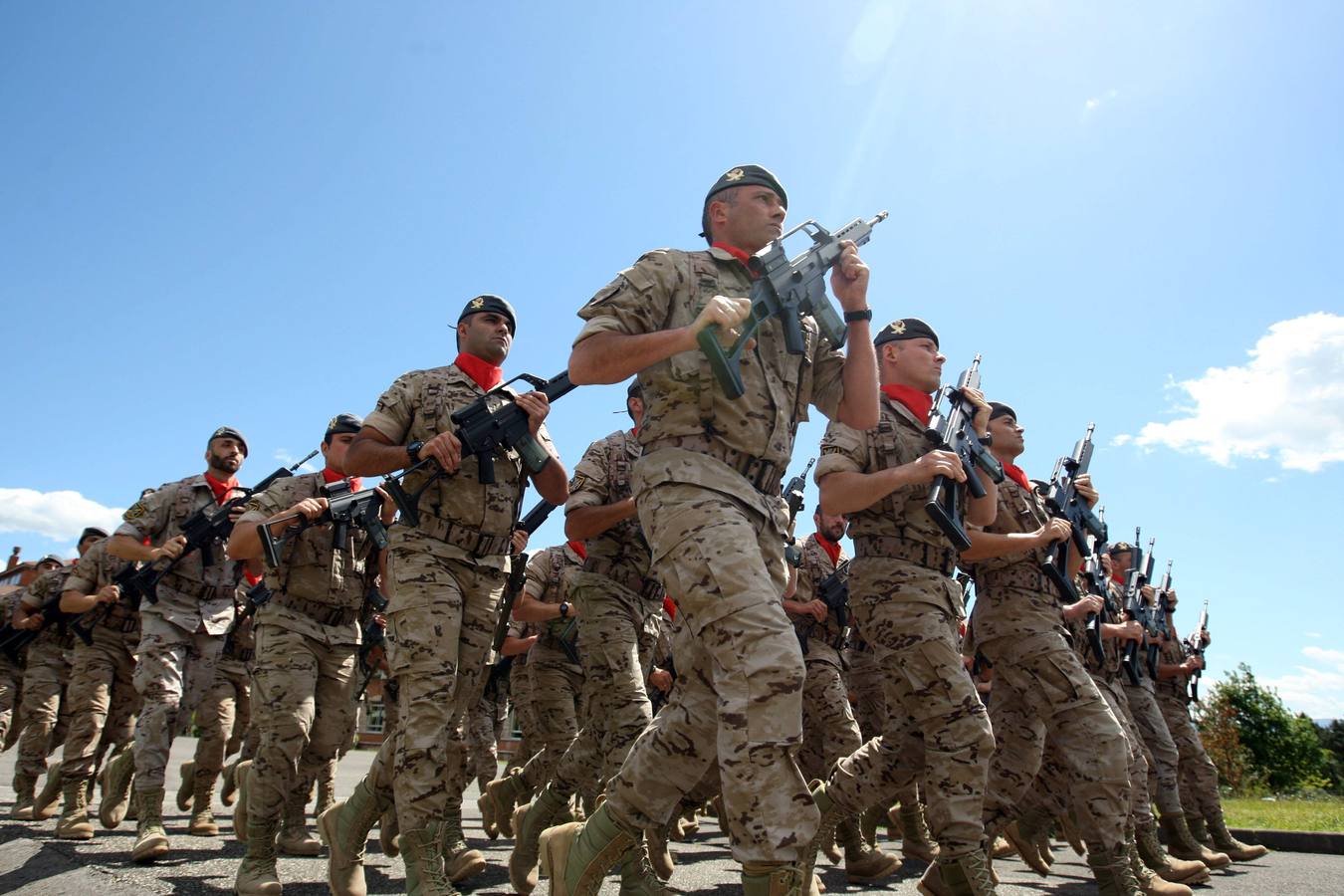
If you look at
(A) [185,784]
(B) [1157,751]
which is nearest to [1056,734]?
(B) [1157,751]

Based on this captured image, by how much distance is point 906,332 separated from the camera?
191 inches

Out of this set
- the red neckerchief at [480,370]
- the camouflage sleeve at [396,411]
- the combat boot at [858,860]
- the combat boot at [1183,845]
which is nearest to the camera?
Answer: the camouflage sleeve at [396,411]

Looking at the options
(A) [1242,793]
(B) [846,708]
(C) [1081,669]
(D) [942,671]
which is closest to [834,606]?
(B) [846,708]

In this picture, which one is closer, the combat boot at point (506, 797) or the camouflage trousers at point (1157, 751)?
the combat boot at point (506, 797)

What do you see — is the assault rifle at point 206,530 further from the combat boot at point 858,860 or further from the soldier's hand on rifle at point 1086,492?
the soldier's hand on rifle at point 1086,492

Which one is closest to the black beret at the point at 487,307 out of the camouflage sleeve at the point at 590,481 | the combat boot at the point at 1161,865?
the camouflage sleeve at the point at 590,481

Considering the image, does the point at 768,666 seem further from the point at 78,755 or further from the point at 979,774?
the point at 78,755

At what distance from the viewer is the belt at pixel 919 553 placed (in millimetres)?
4191

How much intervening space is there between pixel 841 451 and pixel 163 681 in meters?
4.83

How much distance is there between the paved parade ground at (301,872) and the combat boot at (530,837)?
16 centimetres

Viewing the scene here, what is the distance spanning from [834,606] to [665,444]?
15.0ft

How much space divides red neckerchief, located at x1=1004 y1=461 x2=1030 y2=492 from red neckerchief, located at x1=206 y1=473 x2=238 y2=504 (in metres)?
5.71

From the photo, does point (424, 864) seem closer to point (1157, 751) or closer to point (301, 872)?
point (301, 872)

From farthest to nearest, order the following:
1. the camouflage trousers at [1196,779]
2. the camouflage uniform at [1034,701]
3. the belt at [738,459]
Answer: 1. the camouflage trousers at [1196,779]
2. the camouflage uniform at [1034,701]
3. the belt at [738,459]
